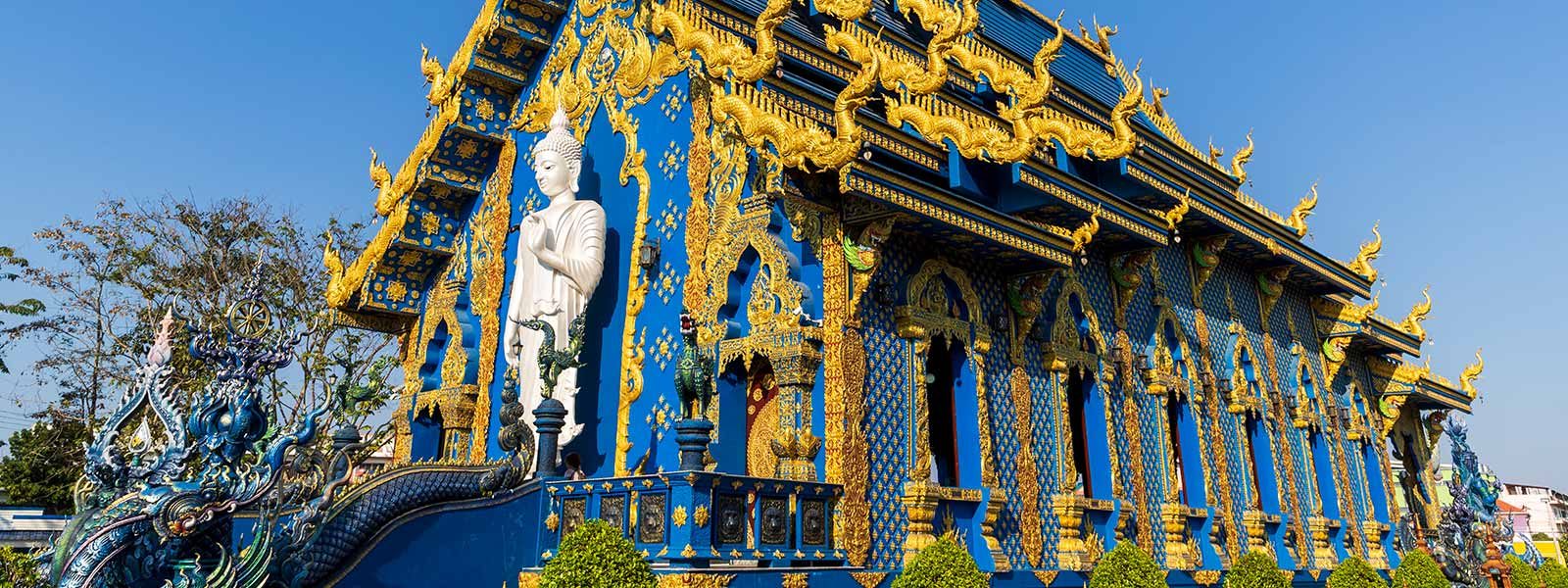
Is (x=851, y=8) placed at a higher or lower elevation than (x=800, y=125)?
higher

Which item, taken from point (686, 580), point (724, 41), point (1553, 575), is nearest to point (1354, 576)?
point (1553, 575)

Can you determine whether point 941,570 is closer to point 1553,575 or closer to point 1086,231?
point 1086,231

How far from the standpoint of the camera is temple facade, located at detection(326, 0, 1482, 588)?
8.75 metres

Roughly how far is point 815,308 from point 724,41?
106 inches

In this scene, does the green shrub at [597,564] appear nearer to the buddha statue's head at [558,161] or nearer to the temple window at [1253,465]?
the buddha statue's head at [558,161]

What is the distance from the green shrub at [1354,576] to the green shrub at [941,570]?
6.98 metres

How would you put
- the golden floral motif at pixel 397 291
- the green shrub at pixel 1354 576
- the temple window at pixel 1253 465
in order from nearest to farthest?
the green shrub at pixel 1354 576, the golden floral motif at pixel 397 291, the temple window at pixel 1253 465

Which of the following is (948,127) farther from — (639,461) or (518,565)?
(518,565)

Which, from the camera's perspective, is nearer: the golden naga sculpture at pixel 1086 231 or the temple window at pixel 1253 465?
the golden naga sculpture at pixel 1086 231

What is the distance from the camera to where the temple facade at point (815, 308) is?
875 centimetres

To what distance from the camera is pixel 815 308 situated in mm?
9133

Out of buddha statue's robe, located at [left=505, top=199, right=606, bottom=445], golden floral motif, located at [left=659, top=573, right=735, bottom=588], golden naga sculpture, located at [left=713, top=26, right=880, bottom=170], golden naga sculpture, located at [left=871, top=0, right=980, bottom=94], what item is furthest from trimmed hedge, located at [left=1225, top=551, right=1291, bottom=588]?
buddha statue's robe, located at [left=505, top=199, right=606, bottom=445]

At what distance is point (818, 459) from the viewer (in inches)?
352

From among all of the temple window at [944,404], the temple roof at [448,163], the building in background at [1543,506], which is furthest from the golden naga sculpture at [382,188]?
the building in background at [1543,506]
